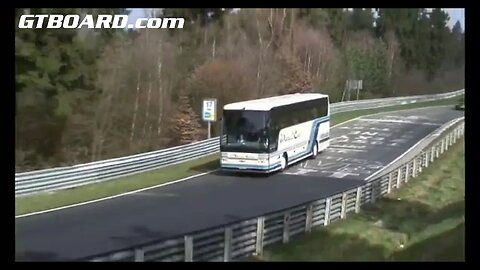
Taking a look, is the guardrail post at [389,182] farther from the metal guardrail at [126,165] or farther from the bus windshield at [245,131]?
the bus windshield at [245,131]

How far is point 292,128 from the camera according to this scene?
48.0 ft

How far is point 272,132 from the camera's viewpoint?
1380 cm

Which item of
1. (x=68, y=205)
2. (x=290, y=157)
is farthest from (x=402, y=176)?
(x=68, y=205)

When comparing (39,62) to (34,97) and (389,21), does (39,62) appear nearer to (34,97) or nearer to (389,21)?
(34,97)

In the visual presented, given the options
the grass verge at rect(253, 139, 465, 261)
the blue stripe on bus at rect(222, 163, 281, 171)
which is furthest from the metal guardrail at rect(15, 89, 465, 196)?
the grass verge at rect(253, 139, 465, 261)

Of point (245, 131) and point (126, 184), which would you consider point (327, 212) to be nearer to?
point (245, 131)

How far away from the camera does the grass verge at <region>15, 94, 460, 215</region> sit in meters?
10.7

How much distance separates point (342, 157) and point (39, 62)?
5478 mm

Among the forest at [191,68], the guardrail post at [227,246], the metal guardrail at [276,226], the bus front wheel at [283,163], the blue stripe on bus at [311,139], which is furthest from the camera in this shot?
the blue stripe on bus at [311,139]

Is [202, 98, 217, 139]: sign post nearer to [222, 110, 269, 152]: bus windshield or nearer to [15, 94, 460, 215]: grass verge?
[222, 110, 269, 152]: bus windshield

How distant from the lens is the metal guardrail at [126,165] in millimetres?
10912

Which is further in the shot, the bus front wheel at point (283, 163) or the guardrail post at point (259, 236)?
the bus front wheel at point (283, 163)

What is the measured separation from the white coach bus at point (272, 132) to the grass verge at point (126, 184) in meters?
0.41

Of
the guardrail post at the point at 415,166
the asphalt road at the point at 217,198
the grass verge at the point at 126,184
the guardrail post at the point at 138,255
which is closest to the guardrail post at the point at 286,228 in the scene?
the asphalt road at the point at 217,198
